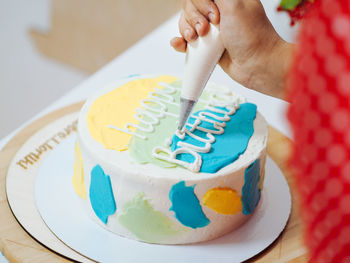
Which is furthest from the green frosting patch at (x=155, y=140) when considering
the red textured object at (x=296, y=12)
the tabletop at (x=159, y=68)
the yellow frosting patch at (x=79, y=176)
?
the red textured object at (x=296, y=12)

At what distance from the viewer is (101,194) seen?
3.14ft

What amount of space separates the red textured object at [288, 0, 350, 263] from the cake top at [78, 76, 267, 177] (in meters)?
0.55

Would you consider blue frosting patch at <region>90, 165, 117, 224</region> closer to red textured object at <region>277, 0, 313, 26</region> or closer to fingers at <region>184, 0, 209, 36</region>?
fingers at <region>184, 0, 209, 36</region>

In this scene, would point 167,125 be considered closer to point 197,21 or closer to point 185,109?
point 185,109

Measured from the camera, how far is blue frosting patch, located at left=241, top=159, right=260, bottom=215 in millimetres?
964

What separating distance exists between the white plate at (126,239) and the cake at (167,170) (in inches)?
0.8

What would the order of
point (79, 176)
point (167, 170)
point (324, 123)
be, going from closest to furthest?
point (324, 123), point (167, 170), point (79, 176)

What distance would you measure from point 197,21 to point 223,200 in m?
0.36

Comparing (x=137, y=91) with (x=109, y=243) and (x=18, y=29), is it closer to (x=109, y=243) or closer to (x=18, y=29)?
(x=109, y=243)

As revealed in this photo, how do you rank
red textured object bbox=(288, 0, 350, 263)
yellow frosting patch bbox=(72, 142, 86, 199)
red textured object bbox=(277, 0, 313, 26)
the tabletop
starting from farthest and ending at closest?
red textured object bbox=(277, 0, 313, 26) < the tabletop < yellow frosting patch bbox=(72, 142, 86, 199) < red textured object bbox=(288, 0, 350, 263)

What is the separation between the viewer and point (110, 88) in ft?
3.91

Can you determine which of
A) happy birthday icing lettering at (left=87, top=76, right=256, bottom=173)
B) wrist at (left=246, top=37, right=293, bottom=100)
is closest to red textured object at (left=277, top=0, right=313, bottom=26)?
happy birthday icing lettering at (left=87, top=76, right=256, bottom=173)

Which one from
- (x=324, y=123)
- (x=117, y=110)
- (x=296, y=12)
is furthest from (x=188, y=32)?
(x=296, y=12)

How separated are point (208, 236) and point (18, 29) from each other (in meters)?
2.46
